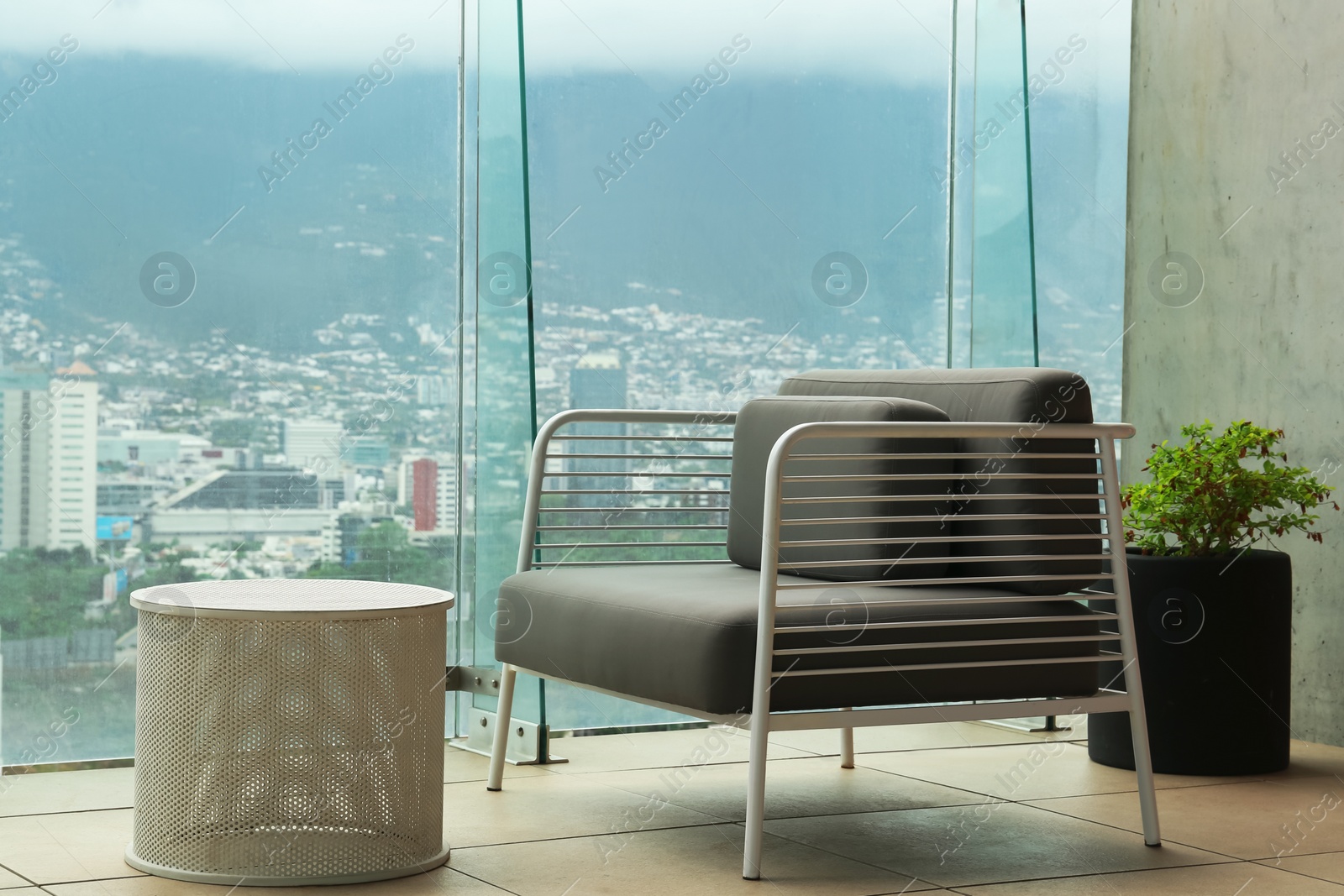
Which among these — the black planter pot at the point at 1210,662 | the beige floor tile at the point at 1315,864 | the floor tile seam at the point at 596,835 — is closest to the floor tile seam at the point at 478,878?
the floor tile seam at the point at 596,835

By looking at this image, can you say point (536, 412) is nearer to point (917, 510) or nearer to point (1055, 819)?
point (917, 510)

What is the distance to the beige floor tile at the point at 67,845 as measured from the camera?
2504 mm

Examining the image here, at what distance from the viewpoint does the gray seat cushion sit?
8.21 ft

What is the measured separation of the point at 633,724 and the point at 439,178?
1509 mm

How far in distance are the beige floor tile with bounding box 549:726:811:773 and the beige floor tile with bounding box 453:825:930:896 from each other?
70 cm

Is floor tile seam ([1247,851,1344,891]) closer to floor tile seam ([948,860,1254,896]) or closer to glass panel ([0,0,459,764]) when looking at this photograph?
floor tile seam ([948,860,1254,896])

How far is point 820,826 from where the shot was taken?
9.73 feet

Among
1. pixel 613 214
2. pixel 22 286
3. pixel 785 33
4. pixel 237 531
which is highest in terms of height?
pixel 785 33

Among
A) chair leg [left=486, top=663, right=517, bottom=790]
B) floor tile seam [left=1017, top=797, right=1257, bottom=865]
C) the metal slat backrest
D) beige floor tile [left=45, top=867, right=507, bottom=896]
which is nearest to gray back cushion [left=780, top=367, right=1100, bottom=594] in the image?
the metal slat backrest

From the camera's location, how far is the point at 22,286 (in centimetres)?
340

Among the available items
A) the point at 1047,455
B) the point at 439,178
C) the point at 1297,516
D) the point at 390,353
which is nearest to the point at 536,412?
the point at 390,353

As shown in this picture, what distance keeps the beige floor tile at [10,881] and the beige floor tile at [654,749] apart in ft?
4.23

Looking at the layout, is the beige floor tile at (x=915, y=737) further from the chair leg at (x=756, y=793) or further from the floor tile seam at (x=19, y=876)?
the floor tile seam at (x=19, y=876)

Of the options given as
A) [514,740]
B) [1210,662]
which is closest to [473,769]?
[514,740]
